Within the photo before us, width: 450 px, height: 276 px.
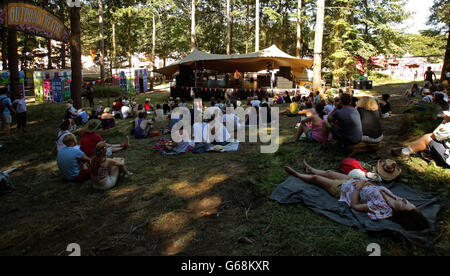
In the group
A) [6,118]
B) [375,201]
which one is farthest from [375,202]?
[6,118]

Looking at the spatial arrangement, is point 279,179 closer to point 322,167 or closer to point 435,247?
point 322,167

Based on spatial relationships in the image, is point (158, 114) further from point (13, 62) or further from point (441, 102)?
point (441, 102)

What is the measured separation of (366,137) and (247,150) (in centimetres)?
264

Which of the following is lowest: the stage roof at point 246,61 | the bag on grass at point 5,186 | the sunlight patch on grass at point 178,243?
the sunlight patch on grass at point 178,243

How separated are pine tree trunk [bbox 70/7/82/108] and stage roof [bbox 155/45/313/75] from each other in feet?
25.7

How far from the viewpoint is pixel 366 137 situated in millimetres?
5359

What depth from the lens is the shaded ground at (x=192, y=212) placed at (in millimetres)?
3049

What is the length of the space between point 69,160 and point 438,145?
262 inches

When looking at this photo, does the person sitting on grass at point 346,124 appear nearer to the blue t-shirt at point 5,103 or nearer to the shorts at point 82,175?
the shorts at point 82,175

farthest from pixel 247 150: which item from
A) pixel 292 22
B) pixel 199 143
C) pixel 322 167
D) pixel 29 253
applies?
pixel 292 22

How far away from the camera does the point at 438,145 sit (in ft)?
15.9

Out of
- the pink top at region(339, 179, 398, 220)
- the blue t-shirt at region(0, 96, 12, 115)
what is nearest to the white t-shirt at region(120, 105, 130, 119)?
the blue t-shirt at region(0, 96, 12, 115)

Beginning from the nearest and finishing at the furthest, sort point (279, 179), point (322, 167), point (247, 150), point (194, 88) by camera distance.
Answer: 1. point (279, 179)
2. point (322, 167)
3. point (247, 150)
4. point (194, 88)

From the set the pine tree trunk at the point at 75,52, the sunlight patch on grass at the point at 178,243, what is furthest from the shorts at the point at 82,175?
the pine tree trunk at the point at 75,52
